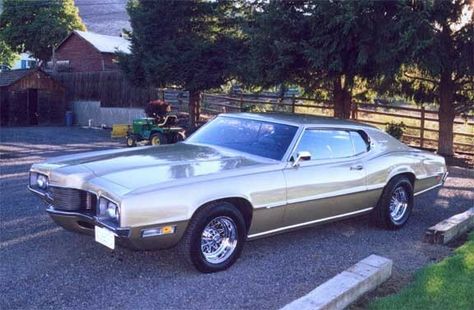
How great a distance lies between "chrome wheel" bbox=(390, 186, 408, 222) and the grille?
396 centimetres

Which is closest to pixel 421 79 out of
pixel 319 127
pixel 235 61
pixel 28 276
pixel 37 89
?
pixel 235 61

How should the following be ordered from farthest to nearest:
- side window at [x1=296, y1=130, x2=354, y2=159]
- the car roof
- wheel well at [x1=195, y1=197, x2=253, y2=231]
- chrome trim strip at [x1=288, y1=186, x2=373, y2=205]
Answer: the car roof → side window at [x1=296, y1=130, x2=354, y2=159] → chrome trim strip at [x1=288, y1=186, x2=373, y2=205] → wheel well at [x1=195, y1=197, x2=253, y2=231]

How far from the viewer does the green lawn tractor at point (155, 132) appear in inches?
549

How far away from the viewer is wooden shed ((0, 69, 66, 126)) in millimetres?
23786

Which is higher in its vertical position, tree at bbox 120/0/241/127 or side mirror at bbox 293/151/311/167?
tree at bbox 120/0/241/127

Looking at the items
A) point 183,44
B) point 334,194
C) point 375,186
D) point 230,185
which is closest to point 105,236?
point 230,185

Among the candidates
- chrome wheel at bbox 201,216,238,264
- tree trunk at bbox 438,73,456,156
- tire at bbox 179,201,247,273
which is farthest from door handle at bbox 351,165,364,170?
tree trunk at bbox 438,73,456,156

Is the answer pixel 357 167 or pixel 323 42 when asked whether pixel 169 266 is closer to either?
pixel 357 167

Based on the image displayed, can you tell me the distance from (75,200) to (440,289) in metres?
3.35

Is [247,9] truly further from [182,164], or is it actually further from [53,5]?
[53,5]

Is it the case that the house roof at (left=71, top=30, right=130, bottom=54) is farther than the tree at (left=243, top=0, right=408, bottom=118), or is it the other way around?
the house roof at (left=71, top=30, right=130, bottom=54)

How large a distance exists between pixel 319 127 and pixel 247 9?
40.5ft

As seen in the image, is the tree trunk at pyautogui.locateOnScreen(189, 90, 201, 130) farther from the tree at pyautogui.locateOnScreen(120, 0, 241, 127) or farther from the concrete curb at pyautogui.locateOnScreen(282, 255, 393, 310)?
the concrete curb at pyautogui.locateOnScreen(282, 255, 393, 310)

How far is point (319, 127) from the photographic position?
5812 millimetres
